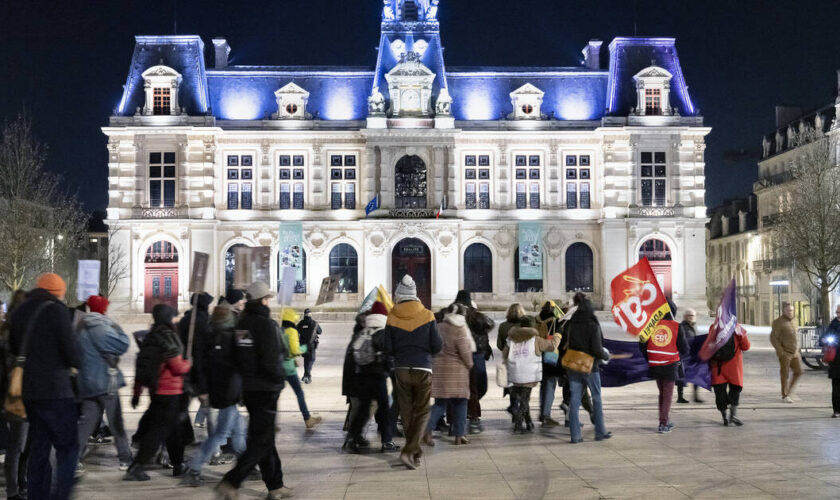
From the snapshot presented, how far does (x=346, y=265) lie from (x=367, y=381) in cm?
3861

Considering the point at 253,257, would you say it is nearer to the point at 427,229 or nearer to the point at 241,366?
the point at 241,366

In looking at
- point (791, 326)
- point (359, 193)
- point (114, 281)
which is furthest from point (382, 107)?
point (791, 326)

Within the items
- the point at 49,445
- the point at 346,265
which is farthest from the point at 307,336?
the point at 346,265

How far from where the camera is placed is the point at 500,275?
164 ft

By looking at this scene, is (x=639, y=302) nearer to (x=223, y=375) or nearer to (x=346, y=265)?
(x=223, y=375)

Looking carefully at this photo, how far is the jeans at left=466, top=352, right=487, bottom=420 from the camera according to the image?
13664 millimetres

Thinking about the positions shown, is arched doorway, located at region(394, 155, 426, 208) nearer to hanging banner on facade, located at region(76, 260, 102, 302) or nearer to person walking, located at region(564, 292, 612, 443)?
hanging banner on facade, located at region(76, 260, 102, 302)

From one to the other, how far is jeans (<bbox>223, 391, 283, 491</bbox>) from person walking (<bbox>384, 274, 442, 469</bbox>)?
6.83 ft

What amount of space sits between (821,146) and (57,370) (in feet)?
116

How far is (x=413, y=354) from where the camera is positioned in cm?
1089

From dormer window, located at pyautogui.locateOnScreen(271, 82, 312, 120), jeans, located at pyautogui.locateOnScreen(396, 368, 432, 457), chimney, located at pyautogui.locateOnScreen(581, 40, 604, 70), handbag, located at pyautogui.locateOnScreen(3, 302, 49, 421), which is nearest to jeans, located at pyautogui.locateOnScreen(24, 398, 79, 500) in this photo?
handbag, located at pyautogui.locateOnScreen(3, 302, 49, 421)

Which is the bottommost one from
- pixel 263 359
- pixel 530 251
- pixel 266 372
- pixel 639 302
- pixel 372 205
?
pixel 266 372

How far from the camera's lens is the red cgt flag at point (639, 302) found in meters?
13.9

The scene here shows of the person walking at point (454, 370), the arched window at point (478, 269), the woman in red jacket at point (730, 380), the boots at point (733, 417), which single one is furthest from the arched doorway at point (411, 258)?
the person walking at point (454, 370)
